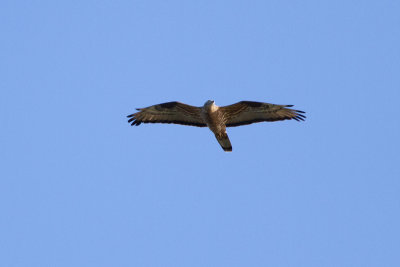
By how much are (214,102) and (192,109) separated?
0.76 meters

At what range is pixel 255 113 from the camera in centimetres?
1711

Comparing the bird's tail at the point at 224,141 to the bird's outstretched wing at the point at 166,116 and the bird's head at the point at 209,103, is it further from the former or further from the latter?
the bird's head at the point at 209,103

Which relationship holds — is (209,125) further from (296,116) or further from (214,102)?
(296,116)

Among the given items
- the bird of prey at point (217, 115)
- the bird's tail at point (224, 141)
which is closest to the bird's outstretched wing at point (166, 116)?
the bird of prey at point (217, 115)

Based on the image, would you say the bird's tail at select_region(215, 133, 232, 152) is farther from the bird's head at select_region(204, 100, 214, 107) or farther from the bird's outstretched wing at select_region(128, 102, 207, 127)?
the bird's head at select_region(204, 100, 214, 107)

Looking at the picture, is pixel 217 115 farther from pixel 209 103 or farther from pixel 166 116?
pixel 166 116

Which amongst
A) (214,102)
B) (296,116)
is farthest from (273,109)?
(214,102)

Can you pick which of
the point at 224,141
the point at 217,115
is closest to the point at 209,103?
the point at 217,115

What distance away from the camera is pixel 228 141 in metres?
17.2

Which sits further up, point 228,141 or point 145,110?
point 145,110

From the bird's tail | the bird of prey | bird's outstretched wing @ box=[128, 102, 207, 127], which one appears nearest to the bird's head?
the bird of prey

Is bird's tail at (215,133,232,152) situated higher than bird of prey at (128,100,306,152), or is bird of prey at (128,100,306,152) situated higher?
bird of prey at (128,100,306,152)

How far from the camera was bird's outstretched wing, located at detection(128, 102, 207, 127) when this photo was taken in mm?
17219

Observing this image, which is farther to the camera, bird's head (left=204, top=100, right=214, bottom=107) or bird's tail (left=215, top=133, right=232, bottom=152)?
bird's tail (left=215, top=133, right=232, bottom=152)
